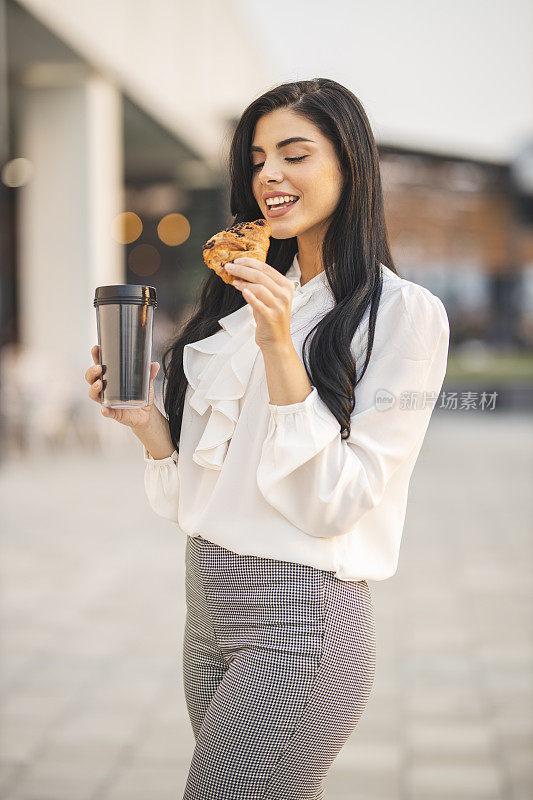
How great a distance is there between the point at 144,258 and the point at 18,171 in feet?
24.8

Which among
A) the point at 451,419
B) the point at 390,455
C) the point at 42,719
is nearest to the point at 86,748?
the point at 42,719

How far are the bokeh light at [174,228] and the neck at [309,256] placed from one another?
15.8 meters

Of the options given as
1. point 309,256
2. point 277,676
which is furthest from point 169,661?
point 309,256

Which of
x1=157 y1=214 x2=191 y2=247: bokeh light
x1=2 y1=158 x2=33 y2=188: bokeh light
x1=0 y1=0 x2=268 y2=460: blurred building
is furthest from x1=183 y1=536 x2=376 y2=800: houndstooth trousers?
x1=157 y1=214 x2=191 y2=247: bokeh light

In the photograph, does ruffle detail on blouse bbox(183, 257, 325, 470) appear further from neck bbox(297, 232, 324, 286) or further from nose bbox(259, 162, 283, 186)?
nose bbox(259, 162, 283, 186)

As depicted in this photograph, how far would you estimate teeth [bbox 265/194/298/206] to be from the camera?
1430 millimetres

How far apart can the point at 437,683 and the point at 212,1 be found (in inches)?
508

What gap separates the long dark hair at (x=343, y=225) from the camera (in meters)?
1.37

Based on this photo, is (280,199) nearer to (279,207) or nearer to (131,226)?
(279,207)

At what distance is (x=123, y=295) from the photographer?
1.34 metres

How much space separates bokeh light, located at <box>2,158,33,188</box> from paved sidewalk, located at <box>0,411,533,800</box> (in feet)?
15.9

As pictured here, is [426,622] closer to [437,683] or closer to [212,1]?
[437,683]

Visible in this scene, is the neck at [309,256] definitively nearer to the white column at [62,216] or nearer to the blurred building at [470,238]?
the white column at [62,216]

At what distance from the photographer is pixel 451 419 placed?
15.3 meters
